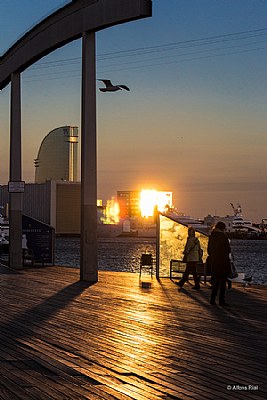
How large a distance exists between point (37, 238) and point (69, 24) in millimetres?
9118

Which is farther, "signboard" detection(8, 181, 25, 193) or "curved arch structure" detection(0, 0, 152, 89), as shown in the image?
"signboard" detection(8, 181, 25, 193)

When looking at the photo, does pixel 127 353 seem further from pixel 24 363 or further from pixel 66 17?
pixel 66 17

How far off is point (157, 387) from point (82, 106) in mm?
15501

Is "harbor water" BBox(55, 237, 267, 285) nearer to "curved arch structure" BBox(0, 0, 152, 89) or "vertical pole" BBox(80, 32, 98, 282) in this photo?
"vertical pole" BBox(80, 32, 98, 282)

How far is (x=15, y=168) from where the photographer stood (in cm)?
2784

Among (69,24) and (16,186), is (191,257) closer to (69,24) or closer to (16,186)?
(69,24)

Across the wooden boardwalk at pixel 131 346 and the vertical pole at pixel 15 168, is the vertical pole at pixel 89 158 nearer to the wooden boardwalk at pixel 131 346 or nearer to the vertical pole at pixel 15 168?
the wooden boardwalk at pixel 131 346

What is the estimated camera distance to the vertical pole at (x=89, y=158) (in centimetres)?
2152

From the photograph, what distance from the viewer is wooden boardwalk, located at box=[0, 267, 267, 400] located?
22.1 feet

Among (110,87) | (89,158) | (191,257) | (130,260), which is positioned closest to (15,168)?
(110,87)

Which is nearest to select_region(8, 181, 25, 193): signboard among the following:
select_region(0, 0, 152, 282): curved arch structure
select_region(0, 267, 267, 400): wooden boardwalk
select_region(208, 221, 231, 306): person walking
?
select_region(0, 0, 152, 282): curved arch structure

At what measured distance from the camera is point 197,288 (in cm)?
1850

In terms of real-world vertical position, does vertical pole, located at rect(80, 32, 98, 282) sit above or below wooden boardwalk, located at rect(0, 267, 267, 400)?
above

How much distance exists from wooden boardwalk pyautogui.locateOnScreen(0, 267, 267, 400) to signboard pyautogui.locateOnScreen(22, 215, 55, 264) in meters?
Result: 11.5
